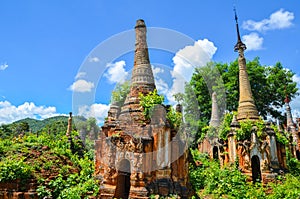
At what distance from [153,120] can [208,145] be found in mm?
10549

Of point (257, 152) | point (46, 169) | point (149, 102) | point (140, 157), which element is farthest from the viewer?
point (257, 152)

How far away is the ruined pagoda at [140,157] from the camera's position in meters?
10.3

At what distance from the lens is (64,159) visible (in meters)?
13.7

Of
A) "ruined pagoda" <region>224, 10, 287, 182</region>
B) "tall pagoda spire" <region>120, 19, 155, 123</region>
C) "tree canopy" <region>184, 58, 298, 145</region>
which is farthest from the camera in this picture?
"tree canopy" <region>184, 58, 298, 145</region>

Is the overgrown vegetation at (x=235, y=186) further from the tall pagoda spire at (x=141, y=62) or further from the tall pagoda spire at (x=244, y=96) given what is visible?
the tall pagoda spire at (x=141, y=62)

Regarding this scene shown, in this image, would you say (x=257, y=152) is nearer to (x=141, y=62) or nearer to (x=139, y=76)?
(x=139, y=76)

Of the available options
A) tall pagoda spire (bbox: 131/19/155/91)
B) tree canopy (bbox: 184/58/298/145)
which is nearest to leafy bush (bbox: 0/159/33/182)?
tall pagoda spire (bbox: 131/19/155/91)

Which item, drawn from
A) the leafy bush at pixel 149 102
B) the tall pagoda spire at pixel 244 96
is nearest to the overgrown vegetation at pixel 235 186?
the tall pagoda spire at pixel 244 96

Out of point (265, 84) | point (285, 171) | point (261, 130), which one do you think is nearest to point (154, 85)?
point (261, 130)

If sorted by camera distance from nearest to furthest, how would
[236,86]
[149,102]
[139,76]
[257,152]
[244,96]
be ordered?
[149,102] → [139,76] → [257,152] → [244,96] → [236,86]

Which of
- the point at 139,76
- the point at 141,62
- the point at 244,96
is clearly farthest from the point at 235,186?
the point at 141,62

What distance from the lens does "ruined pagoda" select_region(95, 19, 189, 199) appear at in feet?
33.9

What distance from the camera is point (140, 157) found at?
408 inches

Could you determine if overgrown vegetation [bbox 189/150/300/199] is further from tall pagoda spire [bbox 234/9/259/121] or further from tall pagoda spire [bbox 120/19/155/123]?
tall pagoda spire [bbox 120/19/155/123]
